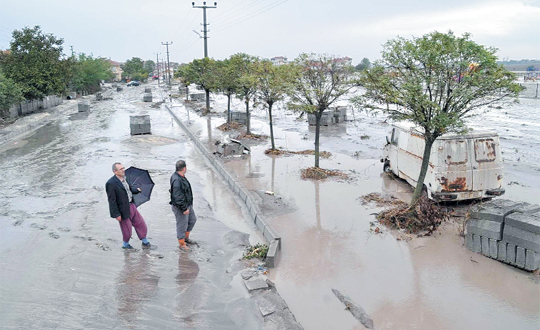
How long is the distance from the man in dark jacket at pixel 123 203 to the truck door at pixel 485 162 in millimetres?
7203

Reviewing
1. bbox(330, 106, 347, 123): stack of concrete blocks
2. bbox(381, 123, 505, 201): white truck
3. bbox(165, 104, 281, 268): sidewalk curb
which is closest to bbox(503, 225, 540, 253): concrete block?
bbox(381, 123, 505, 201): white truck

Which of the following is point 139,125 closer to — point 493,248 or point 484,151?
point 484,151

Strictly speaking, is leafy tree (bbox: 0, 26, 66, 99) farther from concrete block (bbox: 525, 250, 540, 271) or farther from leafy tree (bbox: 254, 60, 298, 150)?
concrete block (bbox: 525, 250, 540, 271)

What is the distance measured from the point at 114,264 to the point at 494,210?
6.48 m

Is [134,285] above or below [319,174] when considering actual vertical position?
below

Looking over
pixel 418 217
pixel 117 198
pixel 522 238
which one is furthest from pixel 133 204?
pixel 522 238

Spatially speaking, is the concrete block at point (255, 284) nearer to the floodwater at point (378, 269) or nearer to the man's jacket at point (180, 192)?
the floodwater at point (378, 269)

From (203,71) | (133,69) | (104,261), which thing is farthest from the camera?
(133,69)

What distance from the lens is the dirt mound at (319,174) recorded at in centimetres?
1252

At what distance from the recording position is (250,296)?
6.02 meters

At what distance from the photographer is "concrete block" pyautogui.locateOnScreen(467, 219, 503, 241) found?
21.9 feet

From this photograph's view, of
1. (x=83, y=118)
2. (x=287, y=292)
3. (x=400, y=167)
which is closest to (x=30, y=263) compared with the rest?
(x=287, y=292)

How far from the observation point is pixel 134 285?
6285 mm

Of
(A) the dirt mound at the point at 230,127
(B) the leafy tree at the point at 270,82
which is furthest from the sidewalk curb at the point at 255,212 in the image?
(A) the dirt mound at the point at 230,127
